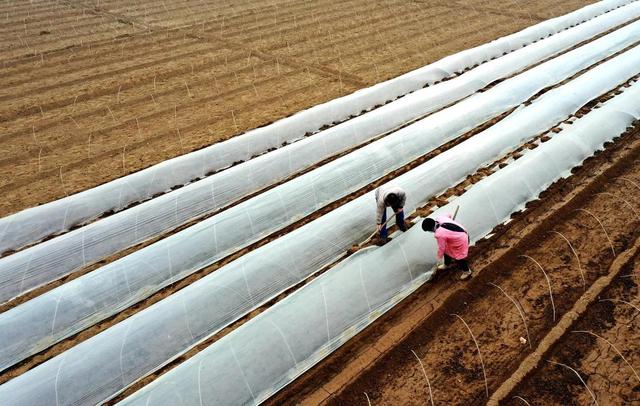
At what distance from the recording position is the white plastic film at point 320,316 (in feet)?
13.4

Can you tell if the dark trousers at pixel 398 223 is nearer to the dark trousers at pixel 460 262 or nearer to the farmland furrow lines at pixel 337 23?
the dark trousers at pixel 460 262

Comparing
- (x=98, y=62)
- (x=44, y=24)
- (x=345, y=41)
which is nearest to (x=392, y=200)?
(x=345, y=41)

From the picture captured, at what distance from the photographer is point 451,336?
15.5ft

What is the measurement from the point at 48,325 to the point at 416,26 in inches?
579

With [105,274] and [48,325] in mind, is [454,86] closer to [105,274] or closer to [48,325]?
[105,274]

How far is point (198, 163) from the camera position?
25.7 ft

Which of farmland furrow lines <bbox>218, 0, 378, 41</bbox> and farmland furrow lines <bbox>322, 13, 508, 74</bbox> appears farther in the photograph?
farmland furrow lines <bbox>218, 0, 378, 41</bbox>

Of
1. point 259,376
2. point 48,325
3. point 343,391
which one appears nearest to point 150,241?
point 48,325

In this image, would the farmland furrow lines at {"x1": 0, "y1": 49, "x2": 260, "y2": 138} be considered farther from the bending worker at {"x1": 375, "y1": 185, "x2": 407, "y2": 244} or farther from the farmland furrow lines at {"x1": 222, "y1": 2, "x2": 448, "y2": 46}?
the bending worker at {"x1": 375, "y1": 185, "x2": 407, "y2": 244}

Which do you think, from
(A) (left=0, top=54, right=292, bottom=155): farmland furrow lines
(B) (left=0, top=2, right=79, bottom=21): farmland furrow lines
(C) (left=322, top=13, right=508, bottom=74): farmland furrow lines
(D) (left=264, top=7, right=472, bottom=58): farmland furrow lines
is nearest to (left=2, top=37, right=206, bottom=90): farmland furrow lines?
(A) (left=0, top=54, right=292, bottom=155): farmland furrow lines

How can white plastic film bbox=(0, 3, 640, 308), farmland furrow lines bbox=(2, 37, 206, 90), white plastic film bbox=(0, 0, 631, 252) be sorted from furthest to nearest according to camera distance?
farmland furrow lines bbox=(2, 37, 206, 90) → white plastic film bbox=(0, 0, 631, 252) → white plastic film bbox=(0, 3, 640, 308)

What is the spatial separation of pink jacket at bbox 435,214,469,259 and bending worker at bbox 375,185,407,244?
1.98 feet

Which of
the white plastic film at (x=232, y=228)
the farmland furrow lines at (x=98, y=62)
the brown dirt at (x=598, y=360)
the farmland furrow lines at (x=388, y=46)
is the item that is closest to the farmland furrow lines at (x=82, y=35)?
the farmland furrow lines at (x=98, y=62)

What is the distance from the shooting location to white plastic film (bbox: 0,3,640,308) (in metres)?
5.76
